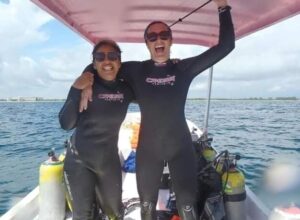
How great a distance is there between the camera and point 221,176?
12.2ft

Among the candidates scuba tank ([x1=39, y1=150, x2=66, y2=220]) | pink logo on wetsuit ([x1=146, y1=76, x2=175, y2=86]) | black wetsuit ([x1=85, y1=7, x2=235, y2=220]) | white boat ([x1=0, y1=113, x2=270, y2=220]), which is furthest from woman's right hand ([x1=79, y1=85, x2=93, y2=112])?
white boat ([x1=0, y1=113, x2=270, y2=220])

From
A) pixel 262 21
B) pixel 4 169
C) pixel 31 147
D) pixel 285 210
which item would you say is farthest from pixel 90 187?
pixel 31 147

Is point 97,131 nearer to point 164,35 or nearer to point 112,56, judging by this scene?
point 112,56

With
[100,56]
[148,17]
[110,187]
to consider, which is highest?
[148,17]

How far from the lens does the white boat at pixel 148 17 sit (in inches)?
133

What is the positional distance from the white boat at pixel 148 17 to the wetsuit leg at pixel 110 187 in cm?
75

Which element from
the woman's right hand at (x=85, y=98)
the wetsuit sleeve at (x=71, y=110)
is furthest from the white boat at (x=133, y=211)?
the woman's right hand at (x=85, y=98)

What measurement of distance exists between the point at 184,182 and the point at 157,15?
2.21 m

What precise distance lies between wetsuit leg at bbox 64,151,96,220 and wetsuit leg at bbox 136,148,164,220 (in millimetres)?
439

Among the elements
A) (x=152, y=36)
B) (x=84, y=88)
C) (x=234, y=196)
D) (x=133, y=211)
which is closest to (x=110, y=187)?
(x=84, y=88)

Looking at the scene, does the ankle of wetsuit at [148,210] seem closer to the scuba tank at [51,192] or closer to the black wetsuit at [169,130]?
the black wetsuit at [169,130]

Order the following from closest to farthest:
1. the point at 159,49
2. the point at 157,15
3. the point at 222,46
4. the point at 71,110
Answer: the point at 71,110
the point at 222,46
the point at 159,49
the point at 157,15

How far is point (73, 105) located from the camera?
9.43 feet

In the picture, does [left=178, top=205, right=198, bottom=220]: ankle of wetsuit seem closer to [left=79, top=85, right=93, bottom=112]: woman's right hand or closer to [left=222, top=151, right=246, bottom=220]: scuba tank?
[left=222, top=151, right=246, bottom=220]: scuba tank
